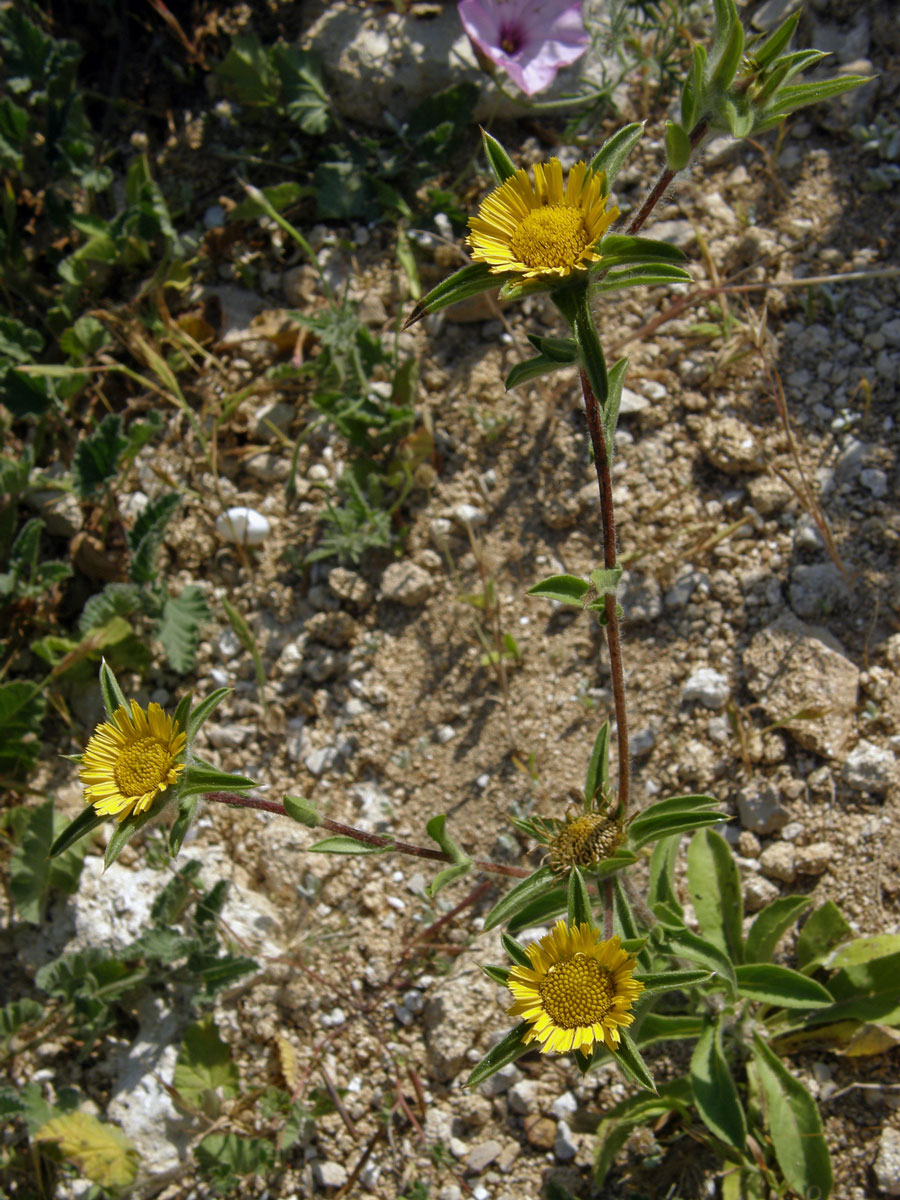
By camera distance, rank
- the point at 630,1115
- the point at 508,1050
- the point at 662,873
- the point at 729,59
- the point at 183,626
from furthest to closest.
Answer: the point at 183,626 → the point at 662,873 → the point at 630,1115 → the point at 508,1050 → the point at 729,59

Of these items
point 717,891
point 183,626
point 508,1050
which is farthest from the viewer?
point 183,626

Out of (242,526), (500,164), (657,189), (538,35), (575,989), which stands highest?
(538,35)

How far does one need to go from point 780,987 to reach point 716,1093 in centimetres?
36

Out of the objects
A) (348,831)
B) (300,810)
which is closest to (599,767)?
(348,831)

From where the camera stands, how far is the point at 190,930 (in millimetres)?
3453

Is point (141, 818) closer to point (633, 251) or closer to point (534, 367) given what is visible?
point (534, 367)

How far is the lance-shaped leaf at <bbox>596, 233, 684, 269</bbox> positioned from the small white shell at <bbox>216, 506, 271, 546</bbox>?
2.27 m

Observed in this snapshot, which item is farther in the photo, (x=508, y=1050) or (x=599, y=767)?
(x=599, y=767)

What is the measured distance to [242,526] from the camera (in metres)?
3.96

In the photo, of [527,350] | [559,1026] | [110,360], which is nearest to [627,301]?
[527,350]

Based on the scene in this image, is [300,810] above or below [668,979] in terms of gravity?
above

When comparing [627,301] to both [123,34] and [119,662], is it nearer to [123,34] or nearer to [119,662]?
[119,662]

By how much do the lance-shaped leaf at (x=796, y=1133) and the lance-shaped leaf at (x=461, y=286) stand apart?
7.84 ft

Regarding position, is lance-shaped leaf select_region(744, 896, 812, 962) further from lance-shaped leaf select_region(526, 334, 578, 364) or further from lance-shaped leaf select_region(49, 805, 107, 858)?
lance-shaped leaf select_region(49, 805, 107, 858)
